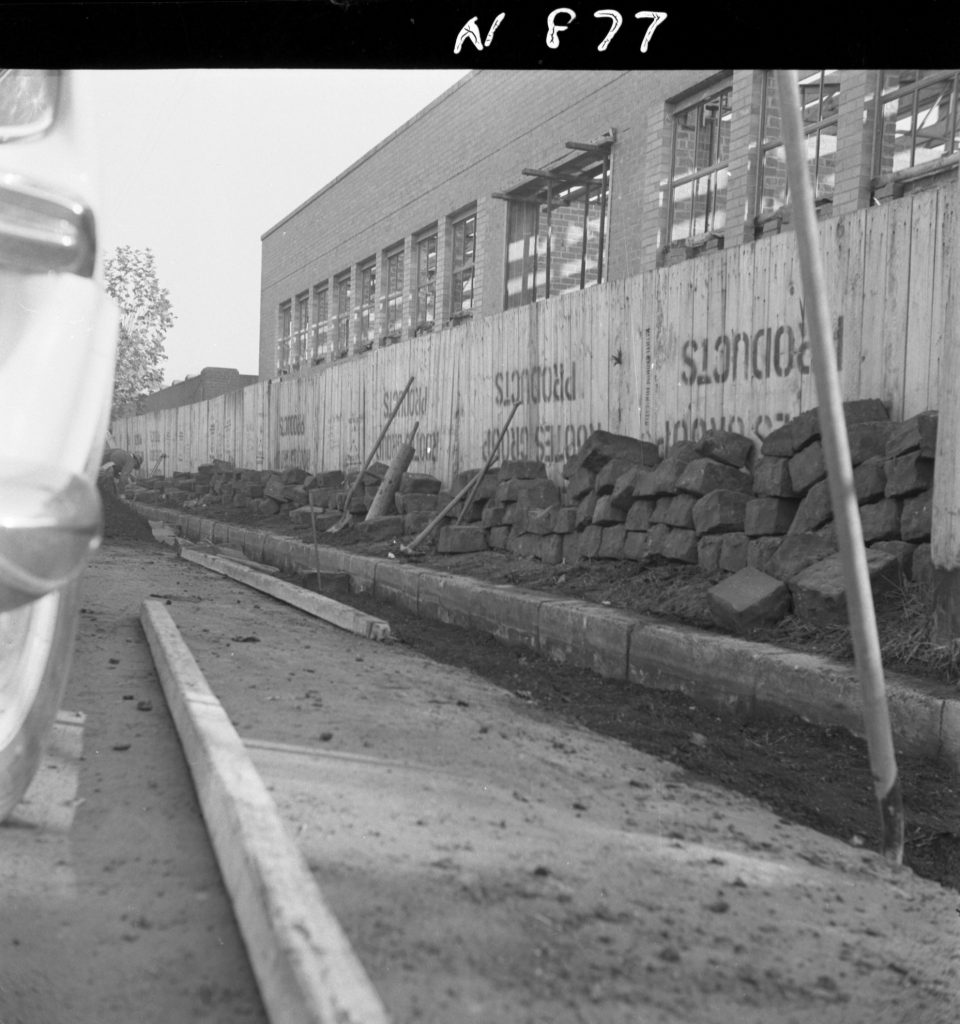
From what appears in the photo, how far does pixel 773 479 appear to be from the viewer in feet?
19.7

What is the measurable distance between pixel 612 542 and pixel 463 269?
19.6 feet

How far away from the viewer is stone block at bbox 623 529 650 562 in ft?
22.5

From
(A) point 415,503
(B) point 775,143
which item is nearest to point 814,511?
(A) point 415,503

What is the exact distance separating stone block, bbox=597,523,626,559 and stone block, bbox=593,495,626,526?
42 mm

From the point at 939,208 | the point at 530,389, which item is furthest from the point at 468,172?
the point at 939,208

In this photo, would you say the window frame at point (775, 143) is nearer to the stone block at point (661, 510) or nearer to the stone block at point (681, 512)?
the stone block at point (661, 510)

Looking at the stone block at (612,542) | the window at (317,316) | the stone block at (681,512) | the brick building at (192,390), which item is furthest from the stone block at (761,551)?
the brick building at (192,390)

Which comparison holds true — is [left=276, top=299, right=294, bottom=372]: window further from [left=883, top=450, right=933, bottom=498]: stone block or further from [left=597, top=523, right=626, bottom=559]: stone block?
[left=597, top=523, right=626, bottom=559]: stone block

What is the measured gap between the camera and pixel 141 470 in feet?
12.1

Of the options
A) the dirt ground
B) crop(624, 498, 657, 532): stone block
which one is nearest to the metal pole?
the dirt ground

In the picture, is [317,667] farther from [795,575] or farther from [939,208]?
[939,208]

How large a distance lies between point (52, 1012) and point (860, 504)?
4540 millimetres

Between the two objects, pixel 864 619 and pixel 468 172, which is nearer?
pixel 864 619

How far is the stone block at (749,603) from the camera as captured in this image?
5125 millimetres
